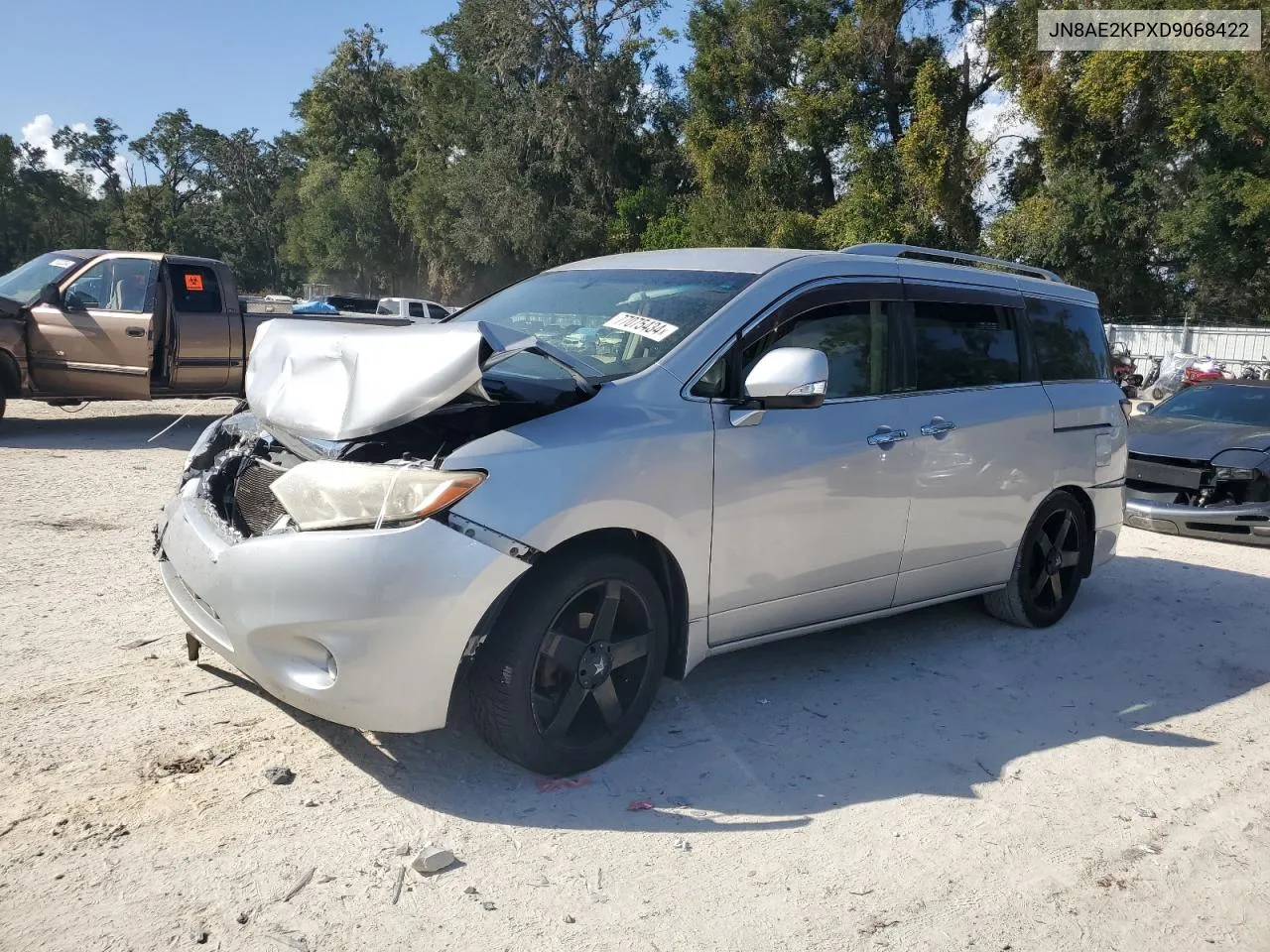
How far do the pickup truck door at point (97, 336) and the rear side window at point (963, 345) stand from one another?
8.76m

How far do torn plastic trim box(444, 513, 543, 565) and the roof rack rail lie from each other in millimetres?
2290

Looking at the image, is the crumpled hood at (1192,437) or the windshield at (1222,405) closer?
the crumpled hood at (1192,437)

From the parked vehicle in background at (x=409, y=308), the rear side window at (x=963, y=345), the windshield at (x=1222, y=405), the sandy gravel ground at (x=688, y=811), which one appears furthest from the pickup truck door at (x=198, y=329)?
the parked vehicle in background at (x=409, y=308)

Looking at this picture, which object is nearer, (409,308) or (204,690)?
(204,690)

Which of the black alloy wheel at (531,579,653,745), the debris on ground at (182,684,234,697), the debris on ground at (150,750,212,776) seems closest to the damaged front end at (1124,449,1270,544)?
the black alloy wheel at (531,579,653,745)

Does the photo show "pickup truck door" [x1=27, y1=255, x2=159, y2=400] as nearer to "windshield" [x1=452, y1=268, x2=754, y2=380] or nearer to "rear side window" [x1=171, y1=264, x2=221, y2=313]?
"rear side window" [x1=171, y1=264, x2=221, y2=313]

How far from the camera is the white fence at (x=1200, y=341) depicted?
26489mm

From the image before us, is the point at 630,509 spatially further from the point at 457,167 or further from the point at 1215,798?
the point at 457,167

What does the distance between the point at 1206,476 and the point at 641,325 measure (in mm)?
6273

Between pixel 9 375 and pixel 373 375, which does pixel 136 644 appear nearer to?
pixel 373 375

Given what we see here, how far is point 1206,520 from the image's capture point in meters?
8.05

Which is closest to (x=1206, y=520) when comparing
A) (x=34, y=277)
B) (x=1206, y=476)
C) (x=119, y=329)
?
(x=1206, y=476)

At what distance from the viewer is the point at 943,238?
31453 millimetres

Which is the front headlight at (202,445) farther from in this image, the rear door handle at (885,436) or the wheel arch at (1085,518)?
the wheel arch at (1085,518)
